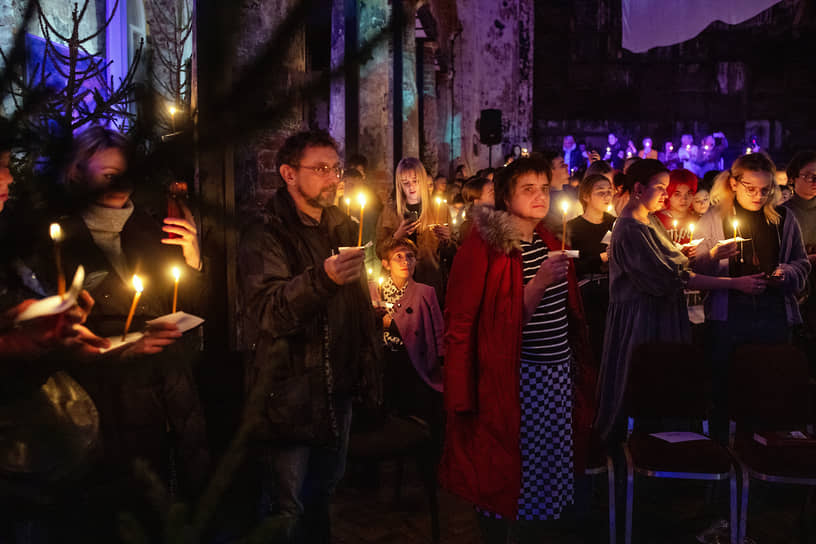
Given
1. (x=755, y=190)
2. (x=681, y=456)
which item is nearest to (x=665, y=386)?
(x=681, y=456)

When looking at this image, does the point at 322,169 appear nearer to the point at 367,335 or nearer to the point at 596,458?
the point at 367,335

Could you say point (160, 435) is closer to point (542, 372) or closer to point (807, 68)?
point (542, 372)

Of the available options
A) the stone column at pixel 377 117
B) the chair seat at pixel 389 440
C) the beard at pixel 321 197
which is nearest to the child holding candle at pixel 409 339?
the chair seat at pixel 389 440

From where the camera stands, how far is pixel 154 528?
8.12ft

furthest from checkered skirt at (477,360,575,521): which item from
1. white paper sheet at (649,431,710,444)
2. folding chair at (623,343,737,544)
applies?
white paper sheet at (649,431,710,444)

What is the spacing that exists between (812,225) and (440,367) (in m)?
2.78

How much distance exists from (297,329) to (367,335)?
1.18 ft

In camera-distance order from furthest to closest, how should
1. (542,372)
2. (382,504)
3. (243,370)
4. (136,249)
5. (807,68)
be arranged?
1. (807,68)
2. (382,504)
3. (243,370)
4. (542,372)
5. (136,249)

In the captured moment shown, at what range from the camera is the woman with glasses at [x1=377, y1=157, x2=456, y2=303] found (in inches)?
196

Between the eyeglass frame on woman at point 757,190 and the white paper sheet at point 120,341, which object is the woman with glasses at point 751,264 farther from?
the white paper sheet at point 120,341

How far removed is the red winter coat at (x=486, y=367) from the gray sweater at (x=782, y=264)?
181 centimetres

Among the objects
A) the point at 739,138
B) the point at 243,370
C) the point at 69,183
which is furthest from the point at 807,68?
the point at 69,183

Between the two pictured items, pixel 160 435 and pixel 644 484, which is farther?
pixel 644 484

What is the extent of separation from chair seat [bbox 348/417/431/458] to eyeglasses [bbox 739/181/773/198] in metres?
2.32
